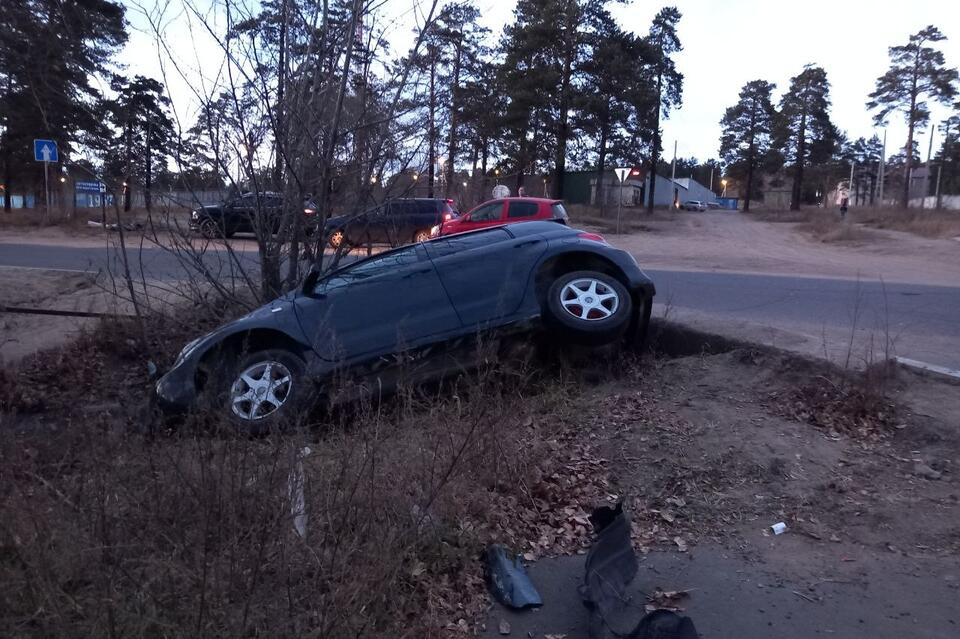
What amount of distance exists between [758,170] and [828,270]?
168 feet

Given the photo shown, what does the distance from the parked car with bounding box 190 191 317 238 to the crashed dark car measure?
55.2 inches

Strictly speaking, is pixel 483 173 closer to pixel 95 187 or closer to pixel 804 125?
pixel 95 187

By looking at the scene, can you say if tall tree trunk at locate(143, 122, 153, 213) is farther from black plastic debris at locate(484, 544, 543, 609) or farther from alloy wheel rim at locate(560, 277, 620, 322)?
black plastic debris at locate(484, 544, 543, 609)

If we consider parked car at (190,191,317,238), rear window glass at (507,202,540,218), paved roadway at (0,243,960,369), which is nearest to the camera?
parked car at (190,191,317,238)

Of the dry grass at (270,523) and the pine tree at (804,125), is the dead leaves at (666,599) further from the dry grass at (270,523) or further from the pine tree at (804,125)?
the pine tree at (804,125)

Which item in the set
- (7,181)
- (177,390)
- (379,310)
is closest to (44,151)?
(177,390)

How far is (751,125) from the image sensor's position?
64500 millimetres

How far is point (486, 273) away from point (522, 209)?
1534cm

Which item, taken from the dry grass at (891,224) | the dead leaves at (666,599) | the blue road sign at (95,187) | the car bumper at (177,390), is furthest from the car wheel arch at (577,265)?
the dry grass at (891,224)

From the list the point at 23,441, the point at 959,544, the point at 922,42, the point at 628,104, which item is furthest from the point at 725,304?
the point at 922,42

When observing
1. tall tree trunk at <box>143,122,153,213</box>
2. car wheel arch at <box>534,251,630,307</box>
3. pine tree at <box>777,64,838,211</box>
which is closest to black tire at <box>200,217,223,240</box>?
tall tree trunk at <box>143,122,153,213</box>

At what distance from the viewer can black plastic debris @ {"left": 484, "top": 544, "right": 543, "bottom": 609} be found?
364cm

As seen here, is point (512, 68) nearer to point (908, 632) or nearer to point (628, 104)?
point (628, 104)

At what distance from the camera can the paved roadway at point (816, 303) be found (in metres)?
8.36
